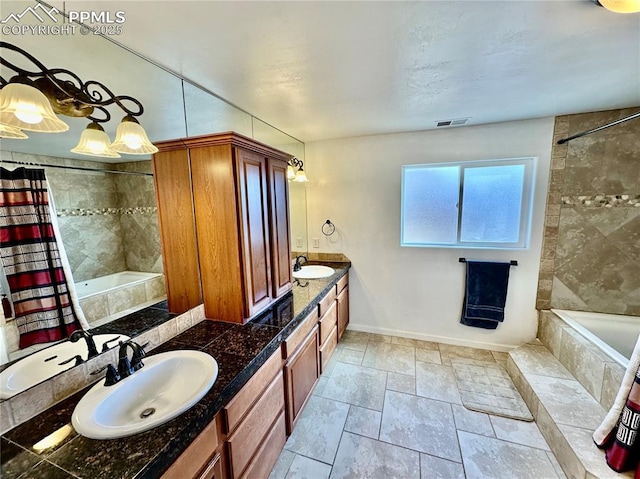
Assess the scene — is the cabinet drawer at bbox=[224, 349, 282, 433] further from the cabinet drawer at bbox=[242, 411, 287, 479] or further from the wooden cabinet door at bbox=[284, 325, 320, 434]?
the cabinet drawer at bbox=[242, 411, 287, 479]

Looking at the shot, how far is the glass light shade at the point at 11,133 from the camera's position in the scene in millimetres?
862

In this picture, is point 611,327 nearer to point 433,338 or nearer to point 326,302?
point 433,338

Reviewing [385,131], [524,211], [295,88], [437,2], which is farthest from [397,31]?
[524,211]

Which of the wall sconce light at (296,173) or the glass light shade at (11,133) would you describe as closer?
the glass light shade at (11,133)

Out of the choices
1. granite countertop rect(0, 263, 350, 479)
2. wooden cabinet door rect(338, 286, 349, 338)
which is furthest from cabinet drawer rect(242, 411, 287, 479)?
wooden cabinet door rect(338, 286, 349, 338)

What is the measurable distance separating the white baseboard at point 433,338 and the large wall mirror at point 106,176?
96.2 inches

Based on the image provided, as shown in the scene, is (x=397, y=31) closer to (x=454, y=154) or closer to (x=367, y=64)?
(x=367, y=64)

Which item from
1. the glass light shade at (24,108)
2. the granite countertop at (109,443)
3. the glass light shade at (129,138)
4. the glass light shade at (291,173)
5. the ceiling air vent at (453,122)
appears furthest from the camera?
the glass light shade at (291,173)

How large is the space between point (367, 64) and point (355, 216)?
179 centimetres

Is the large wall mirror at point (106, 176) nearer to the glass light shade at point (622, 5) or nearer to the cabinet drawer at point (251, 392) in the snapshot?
the cabinet drawer at point (251, 392)

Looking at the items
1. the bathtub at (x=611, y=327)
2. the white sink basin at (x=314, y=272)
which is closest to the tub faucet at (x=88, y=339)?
the white sink basin at (x=314, y=272)

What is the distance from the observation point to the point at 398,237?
2.93 meters

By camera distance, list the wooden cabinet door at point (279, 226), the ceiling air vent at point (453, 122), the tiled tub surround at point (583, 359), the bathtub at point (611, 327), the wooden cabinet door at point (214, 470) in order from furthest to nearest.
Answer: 1. the ceiling air vent at point (453, 122)
2. the bathtub at point (611, 327)
3. the wooden cabinet door at point (279, 226)
4. the tiled tub surround at point (583, 359)
5. the wooden cabinet door at point (214, 470)

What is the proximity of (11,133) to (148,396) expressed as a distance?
3.75 ft
